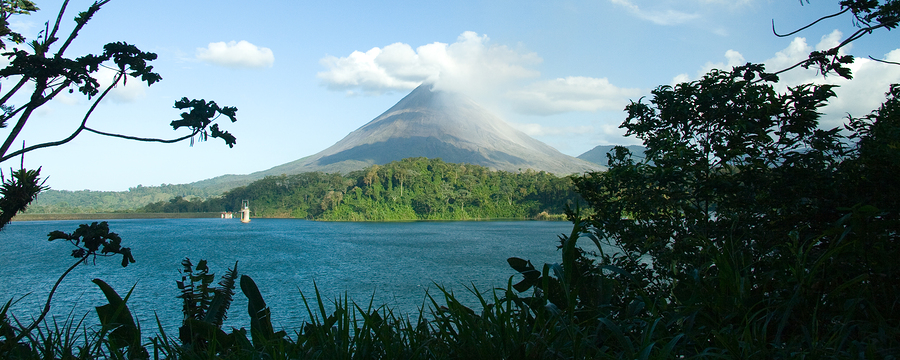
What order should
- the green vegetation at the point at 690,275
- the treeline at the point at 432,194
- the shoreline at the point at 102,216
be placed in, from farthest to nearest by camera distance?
the shoreline at the point at 102,216 < the treeline at the point at 432,194 < the green vegetation at the point at 690,275

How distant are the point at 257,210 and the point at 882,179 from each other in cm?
12313

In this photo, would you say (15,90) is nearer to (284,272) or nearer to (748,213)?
(748,213)

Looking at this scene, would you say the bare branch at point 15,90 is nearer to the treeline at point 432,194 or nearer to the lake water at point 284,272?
the lake water at point 284,272

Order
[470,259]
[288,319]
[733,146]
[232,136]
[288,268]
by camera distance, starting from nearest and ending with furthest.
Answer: [232,136] < [733,146] < [288,319] < [288,268] < [470,259]

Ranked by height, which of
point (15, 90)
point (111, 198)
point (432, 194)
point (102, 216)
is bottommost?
point (102, 216)

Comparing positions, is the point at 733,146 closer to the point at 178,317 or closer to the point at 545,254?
the point at 178,317

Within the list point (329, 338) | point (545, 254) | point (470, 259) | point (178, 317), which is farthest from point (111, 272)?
point (329, 338)

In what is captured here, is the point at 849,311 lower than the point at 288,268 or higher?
higher

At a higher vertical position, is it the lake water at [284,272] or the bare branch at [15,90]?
the bare branch at [15,90]

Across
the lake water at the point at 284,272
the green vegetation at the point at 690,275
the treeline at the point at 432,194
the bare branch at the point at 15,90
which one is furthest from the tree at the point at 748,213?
the treeline at the point at 432,194

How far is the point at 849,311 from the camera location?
4.91ft

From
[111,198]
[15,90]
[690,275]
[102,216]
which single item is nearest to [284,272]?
[15,90]

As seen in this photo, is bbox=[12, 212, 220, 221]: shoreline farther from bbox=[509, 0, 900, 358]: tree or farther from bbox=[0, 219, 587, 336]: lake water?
bbox=[509, 0, 900, 358]: tree

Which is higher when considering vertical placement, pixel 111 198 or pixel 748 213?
pixel 111 198
